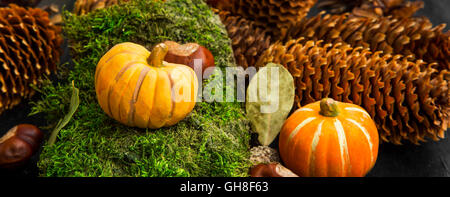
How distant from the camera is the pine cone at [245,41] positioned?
1.37 metres

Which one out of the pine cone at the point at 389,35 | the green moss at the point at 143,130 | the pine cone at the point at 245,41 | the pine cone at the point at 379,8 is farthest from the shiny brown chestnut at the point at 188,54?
the pine cone at the point at 379,8

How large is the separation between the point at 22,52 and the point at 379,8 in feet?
4.60

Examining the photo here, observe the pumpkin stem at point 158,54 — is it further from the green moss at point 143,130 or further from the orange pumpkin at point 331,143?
the orange pumpkin at point 331,143

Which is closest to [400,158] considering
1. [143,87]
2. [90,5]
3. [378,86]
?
[378,86]

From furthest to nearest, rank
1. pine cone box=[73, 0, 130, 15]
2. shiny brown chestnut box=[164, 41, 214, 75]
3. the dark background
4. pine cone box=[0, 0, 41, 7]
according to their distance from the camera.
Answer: pine cone box=[0, 0, 41, 7]
pine cone box=[73, 0, 130, 15]
the dark background
shiny brown chestnut box=[164, 41, 214, 75]

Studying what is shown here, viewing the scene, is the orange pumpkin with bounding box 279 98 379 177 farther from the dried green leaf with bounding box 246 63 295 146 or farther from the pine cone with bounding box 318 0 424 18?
the pine cone with bounding box 318 0 424 18

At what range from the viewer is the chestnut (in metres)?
1.16

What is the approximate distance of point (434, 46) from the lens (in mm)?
1370

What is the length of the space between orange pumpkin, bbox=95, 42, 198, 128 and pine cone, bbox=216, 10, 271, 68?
A: 380 millimetres

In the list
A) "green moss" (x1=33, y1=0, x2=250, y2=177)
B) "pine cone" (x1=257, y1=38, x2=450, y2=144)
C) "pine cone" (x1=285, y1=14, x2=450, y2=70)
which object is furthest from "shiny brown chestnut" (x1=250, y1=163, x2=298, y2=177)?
"pine cone" (x1=285, y1=14, x2=450, y2=70)

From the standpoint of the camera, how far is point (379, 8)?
5.49 feet

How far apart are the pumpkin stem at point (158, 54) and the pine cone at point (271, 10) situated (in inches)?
22.8
